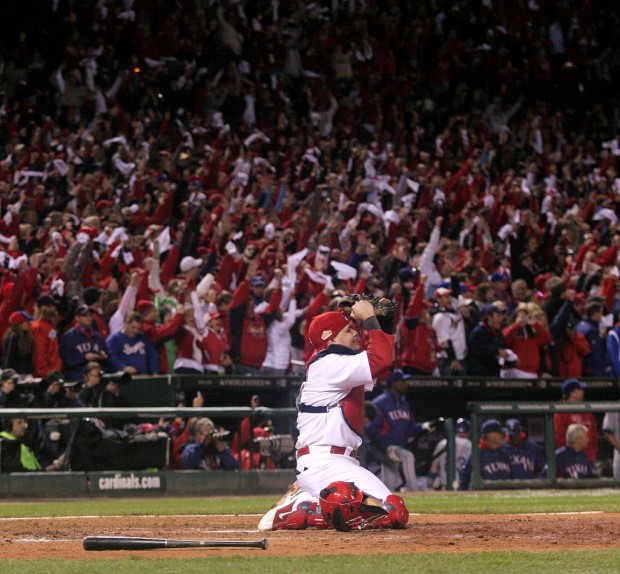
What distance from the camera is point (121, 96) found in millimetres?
24266

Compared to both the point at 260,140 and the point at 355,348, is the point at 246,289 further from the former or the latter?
the point at 260,140

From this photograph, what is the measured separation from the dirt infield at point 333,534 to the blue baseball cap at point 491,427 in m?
4.17

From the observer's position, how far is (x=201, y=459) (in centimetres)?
1383

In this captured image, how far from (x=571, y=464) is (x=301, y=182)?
9.73m

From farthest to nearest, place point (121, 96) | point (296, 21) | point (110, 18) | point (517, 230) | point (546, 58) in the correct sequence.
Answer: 1. point (546, 58)
2. point (296, 21)
3. point (110, 18)
4. point (121, 96)
5. point (517, 230)

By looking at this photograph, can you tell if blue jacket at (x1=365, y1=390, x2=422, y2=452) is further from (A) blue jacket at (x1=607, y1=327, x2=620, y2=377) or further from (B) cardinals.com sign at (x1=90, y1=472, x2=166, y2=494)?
(A) blue jacket at (x1=607, y1=327, x2=620, y2=377)

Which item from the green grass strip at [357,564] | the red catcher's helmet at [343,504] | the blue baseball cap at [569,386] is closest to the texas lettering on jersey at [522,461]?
the blue baseball cap at [569,386]

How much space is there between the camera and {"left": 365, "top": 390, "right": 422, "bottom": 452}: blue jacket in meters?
14.4

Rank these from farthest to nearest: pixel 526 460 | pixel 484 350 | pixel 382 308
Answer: pixel 484 350, pixel 526 460, pixel 382 308

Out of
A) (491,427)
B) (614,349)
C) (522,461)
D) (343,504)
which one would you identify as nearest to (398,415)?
(491,427)

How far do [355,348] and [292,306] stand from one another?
311 inches

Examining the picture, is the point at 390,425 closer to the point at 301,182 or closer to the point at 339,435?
the point at 339,435

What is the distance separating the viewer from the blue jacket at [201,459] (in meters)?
13.8

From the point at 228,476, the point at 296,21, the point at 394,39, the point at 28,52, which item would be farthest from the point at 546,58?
the point at 228,476
